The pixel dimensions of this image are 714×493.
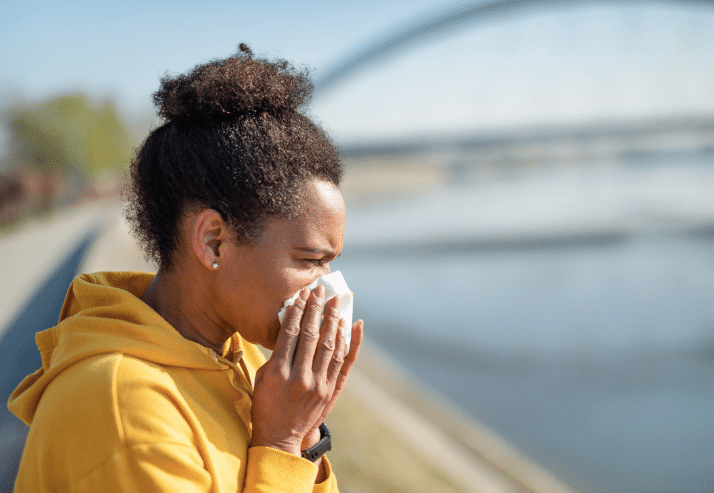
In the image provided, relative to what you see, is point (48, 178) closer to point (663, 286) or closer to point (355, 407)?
point (663, 286)

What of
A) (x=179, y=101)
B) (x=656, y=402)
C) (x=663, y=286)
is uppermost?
(x=663, y=286)

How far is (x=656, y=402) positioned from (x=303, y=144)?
29.6ft

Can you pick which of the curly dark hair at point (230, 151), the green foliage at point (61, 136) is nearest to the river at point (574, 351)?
the curly dark hair at point (230, 151)

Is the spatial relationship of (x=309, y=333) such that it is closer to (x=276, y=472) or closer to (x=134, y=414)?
(x=276, y=472)

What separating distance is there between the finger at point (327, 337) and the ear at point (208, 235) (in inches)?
12.8

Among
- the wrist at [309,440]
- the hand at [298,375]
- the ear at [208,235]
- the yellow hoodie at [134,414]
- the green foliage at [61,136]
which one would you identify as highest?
the green foliage at [61,136]

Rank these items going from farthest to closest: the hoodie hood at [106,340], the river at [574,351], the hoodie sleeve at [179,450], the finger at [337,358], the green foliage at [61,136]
A: 1. the green foliage at [61,136]
2. the river at [574,351]
3. the finger at [337,358]
4. the hoodie hood at [106,340]
5. the hoodie sleeve at [179,450]

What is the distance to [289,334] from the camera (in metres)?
1.59

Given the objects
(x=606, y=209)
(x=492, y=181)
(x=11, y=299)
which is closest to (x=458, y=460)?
(x=11, y=299)

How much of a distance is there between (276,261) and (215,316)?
10.7 inches

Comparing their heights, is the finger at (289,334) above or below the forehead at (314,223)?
below

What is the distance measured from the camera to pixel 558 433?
25.2 feet

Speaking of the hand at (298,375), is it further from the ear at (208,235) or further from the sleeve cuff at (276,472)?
the ear at (208,235)

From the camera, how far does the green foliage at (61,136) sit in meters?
51.0
